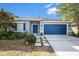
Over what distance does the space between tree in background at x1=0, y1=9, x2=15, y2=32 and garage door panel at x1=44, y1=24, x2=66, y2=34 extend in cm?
265

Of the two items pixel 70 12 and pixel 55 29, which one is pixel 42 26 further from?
pixel 70 12

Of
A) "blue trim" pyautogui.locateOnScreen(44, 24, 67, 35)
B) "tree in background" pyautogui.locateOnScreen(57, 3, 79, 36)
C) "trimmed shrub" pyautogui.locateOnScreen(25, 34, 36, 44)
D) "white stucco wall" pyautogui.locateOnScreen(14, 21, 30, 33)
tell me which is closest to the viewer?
"trimmed shrub" pyautogui.locateOnScreen(25, 34, 36, 44)

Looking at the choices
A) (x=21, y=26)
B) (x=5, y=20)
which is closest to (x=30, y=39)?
(x=21, y=26)

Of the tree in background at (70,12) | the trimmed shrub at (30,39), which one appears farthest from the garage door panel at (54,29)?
the trimmed shrub at (30,39)

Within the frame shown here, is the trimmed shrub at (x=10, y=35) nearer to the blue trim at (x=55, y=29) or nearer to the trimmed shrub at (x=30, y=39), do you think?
the trimmed shrub at (x=30, y=39)

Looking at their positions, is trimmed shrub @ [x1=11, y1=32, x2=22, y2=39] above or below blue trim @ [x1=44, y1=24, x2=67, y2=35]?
below

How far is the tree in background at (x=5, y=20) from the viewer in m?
14.0

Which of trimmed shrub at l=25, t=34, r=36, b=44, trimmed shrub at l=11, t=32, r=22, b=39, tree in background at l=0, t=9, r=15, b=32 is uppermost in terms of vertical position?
tree in background at l=0, t=9, r=15, b=32

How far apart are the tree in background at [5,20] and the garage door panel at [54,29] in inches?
104

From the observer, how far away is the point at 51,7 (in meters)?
14.1

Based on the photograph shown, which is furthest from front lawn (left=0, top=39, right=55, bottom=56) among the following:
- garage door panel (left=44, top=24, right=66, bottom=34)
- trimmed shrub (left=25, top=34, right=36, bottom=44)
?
garage door panel (left=44, top=24, right=66, bottom=34)

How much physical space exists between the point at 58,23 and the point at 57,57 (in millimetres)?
4224

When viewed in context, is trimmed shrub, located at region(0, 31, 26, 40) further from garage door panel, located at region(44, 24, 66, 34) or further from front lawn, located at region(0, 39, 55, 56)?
garage door panel, located at region(44, 24, 66, 34)

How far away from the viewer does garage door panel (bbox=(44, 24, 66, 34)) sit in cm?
1396
